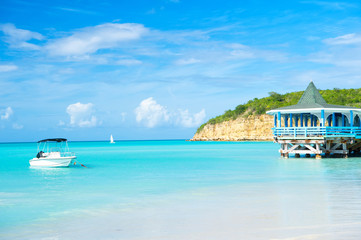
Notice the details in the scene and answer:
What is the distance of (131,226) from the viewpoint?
10.0 meters

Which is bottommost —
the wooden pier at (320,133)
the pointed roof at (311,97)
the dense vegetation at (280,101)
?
the wooden pier at (320,133)

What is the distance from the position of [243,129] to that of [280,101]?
1395cm

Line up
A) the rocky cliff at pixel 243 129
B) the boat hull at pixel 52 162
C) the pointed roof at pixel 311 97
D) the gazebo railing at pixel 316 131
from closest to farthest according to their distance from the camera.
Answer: the boat hull at pixel 52 162 < the gazebo railing at pixel 316 131 < the pointed roof at pixel 311 97 < the rocky cliff at pixel 243 129

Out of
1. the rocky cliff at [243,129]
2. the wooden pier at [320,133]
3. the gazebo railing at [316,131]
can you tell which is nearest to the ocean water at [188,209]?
the wooden pier at [320,133]

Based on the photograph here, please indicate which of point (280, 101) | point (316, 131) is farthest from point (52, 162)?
point (280, 101)

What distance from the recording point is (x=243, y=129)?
4483 inches

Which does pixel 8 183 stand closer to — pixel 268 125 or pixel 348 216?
pixel 348 216

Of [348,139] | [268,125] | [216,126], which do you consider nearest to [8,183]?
[348,139]

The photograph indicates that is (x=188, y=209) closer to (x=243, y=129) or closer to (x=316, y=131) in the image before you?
(x=316, y=131)

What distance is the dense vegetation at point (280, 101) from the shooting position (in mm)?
94556

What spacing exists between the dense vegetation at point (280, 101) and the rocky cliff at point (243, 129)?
1.61 m

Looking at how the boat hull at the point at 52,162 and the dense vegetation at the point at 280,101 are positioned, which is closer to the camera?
the boat hull at the point at 52,162

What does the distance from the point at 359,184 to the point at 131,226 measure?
38.3 ft

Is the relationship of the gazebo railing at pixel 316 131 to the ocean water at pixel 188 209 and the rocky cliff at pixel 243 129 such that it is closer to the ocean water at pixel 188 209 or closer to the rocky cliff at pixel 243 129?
the ocean water at pixel 188 209
